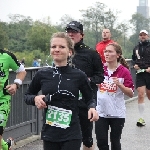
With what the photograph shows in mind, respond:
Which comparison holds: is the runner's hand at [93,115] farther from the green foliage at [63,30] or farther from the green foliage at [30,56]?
the green foliage at [63,30]

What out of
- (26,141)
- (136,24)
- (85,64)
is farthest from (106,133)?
(136,24)

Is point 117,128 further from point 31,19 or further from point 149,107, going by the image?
point 31,19

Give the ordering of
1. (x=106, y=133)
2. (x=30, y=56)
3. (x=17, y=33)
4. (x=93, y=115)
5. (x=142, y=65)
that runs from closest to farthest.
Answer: (x=93, y=115) → (x=106, y=133) → (x=142, y=65) → (x=30, y=56) → (x=17, y=33)

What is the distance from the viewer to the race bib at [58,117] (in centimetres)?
405

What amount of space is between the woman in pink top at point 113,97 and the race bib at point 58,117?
1.74m

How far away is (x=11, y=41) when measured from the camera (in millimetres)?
100188

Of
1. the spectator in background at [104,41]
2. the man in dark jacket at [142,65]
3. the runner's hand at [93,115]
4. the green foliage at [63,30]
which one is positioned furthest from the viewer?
the green foliage at [63,30]

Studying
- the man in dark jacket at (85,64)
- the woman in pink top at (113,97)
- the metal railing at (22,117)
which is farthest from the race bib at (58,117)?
the metal railing at (22,117)

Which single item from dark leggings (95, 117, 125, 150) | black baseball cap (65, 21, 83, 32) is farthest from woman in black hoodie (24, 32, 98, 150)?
dark leggings (95, 117, 125, 150)

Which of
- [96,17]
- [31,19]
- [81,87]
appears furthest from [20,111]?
[31,19]

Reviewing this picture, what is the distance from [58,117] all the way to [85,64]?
1861mm

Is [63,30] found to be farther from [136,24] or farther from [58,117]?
[58,117]

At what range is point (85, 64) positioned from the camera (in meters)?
5.81

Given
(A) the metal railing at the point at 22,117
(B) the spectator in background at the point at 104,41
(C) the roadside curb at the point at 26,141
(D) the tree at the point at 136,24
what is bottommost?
(C) the roadside curb at the point at 26,141
